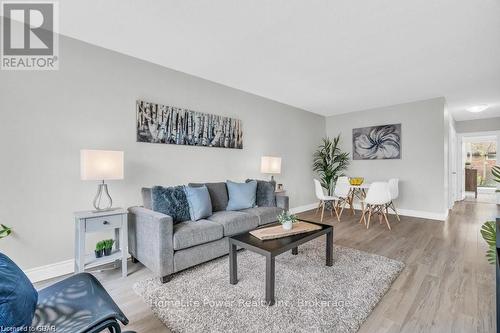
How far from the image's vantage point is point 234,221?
2.75 metres

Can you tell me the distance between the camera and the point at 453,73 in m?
3.40

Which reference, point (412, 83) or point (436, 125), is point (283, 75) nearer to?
point (412, 83)

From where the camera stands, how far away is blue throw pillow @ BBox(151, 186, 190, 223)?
8.33 feet

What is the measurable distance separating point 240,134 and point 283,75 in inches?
48.2

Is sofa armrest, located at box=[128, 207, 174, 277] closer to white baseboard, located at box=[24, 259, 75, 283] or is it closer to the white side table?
the white side table

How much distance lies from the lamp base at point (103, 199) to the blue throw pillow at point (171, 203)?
1.56ft

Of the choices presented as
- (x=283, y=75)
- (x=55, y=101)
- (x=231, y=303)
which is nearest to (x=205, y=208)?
(x=231, y=303)

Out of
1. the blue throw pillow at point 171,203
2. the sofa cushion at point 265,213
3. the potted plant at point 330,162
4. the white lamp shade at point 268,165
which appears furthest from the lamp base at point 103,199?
the potted plant at point 330,162

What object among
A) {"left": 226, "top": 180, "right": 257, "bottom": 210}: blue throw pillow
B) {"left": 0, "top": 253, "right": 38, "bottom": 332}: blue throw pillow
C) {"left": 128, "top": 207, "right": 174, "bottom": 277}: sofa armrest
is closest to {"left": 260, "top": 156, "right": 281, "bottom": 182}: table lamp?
{"left": 226, "top": 180, "right": 257, "bottom": 210}: blue throw pillow

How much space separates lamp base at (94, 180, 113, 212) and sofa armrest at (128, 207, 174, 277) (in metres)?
0.37

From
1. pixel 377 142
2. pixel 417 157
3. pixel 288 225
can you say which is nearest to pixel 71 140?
pixel 288 225

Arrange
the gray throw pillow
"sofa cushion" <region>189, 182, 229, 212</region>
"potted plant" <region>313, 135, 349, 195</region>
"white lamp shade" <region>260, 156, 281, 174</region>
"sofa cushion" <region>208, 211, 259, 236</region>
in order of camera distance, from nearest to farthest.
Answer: "sofa cushion" <region>208, 211, 259, 236</region> < "sofa cushion" <region>189, 182, 229, 212</region> < the gray throw pillow < "white lamp shade" <region>260, 156, 281, 174</region> < "potted plant" <region>313, 135, 349, 195</region>

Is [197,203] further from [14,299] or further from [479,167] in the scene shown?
[479,167]

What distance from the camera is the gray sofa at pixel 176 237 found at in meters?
2.18
